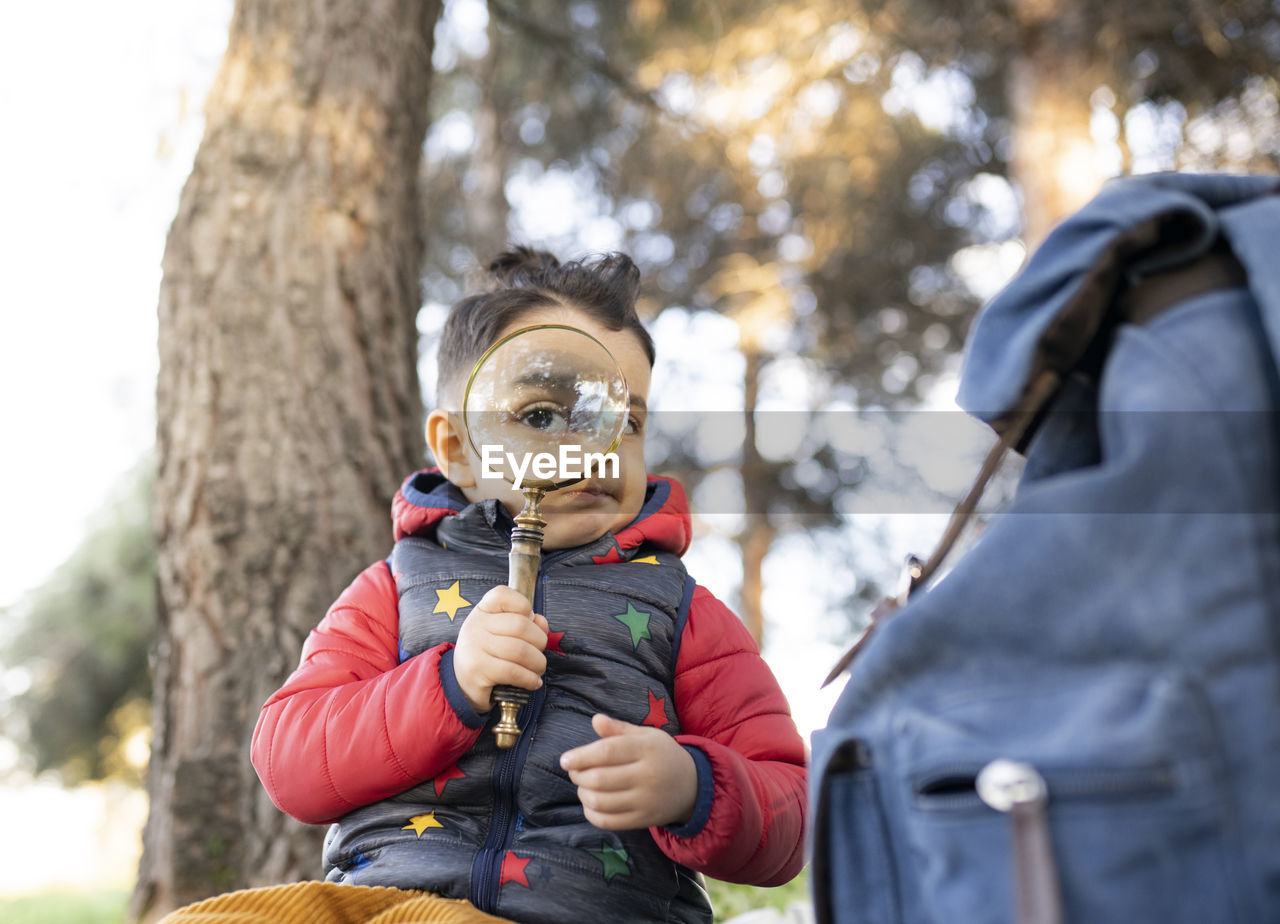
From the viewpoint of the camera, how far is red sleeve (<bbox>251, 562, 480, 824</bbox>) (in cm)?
164

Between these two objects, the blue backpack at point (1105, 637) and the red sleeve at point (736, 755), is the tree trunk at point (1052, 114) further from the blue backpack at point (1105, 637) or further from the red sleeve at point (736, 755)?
the blue backpack at point (1105, 637)

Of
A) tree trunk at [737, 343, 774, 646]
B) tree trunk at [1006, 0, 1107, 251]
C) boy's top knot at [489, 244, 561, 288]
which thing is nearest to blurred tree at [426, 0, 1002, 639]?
tree trunk at [737, 343, 774, 646]

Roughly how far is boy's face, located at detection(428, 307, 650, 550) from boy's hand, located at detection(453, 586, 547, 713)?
0.34m

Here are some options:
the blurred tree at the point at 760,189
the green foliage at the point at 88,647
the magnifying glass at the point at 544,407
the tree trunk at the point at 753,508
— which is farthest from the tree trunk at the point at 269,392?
the green foliage at the point at 88,647

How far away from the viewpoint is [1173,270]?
110 cm

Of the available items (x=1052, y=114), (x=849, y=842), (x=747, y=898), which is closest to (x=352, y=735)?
(x=849, y=842)

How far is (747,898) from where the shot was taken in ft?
10.4

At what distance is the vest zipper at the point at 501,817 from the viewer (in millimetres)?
1613

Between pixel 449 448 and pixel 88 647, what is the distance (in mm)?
10777

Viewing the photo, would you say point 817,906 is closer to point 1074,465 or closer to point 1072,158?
point 1074,465

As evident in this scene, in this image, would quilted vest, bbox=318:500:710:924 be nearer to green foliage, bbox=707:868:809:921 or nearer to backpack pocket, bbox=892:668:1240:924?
backpack pocket, bbox=892:668:1240:924

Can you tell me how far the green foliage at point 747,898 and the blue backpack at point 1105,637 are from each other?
6.48 ft

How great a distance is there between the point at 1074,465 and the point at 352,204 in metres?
2.42

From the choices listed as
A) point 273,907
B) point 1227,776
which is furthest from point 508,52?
point 1227,776
